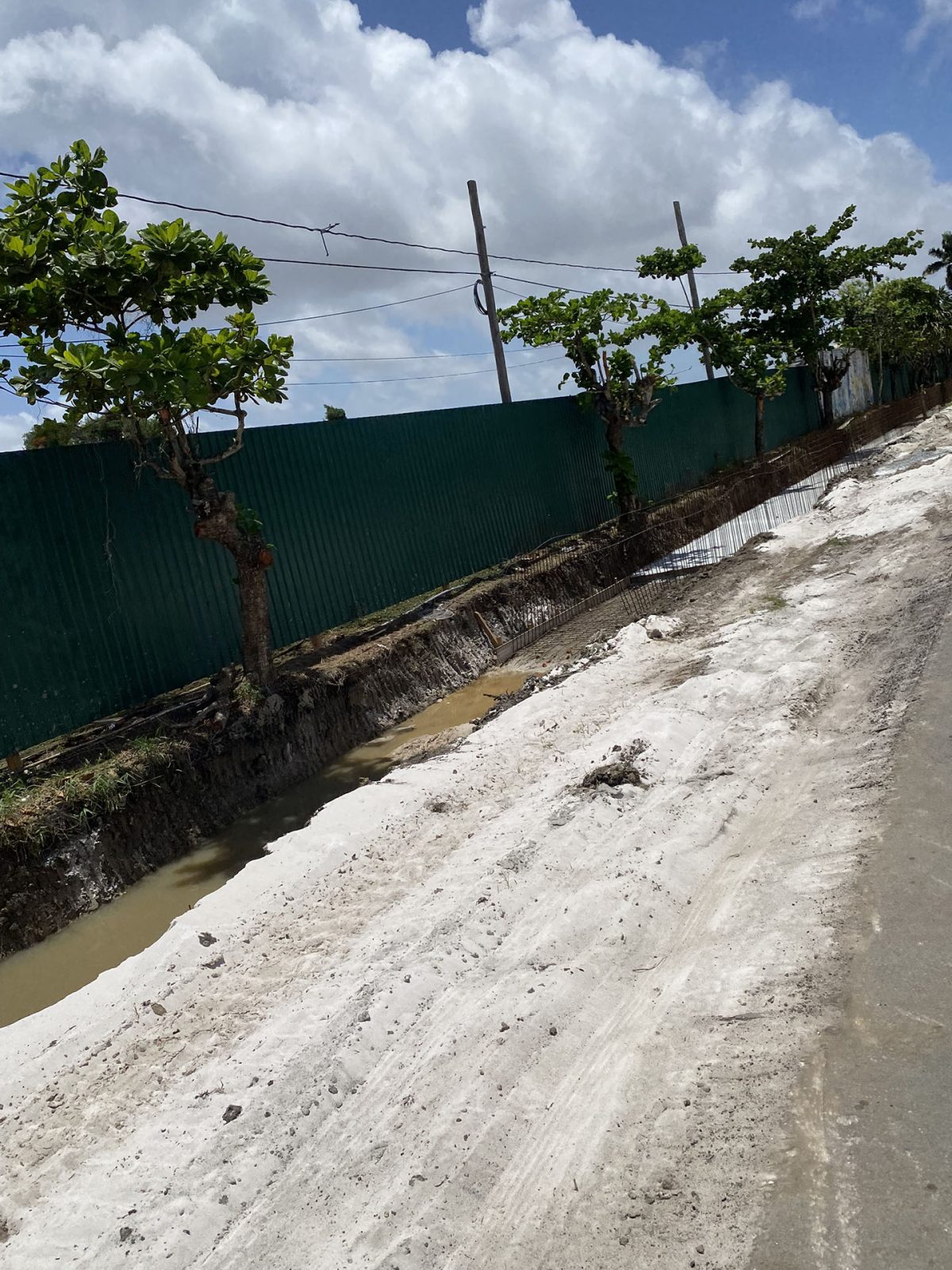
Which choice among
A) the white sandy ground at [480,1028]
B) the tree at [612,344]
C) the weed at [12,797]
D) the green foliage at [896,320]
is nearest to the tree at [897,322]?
the green foliage at [896,320]

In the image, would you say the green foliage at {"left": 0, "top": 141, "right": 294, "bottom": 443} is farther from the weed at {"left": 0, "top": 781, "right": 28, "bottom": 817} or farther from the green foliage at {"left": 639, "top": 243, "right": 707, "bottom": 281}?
the green foliage at {"left": 639, "top": 243, "right": 707, "bottom": 281}

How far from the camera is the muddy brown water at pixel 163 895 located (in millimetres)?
5969

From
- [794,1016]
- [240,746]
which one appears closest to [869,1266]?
[794,1016]

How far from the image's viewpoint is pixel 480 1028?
3.87m

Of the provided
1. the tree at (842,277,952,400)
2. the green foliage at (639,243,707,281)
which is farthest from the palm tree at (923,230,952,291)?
the green foliage at (639,243,707,281)

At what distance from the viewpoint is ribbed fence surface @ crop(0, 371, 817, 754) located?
759 centimetres

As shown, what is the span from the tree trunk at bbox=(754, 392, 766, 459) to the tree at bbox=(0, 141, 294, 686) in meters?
17.5

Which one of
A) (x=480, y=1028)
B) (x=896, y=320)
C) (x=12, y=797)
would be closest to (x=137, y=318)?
(x=12, y=797)

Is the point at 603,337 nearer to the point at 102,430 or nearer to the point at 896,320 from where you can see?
the point at 102,430

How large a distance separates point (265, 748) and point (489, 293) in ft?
30.6

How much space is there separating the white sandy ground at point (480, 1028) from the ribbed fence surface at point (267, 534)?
10.2 ft

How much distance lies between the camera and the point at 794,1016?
3.59 m

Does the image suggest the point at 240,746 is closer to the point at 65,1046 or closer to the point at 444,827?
the point at 444,827

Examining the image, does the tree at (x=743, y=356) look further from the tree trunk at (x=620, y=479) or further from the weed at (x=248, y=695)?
the weed at (x=248, y=695)
